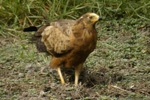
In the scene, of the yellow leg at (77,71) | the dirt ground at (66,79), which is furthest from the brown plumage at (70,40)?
the dirt ground at (66,79)

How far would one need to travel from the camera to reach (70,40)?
463 cm

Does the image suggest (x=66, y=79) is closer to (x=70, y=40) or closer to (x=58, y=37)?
(x=58, y=37)

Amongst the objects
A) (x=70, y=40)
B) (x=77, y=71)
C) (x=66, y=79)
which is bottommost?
(x=66, y=79)

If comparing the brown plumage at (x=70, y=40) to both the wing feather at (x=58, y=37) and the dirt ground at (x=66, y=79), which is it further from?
the dirt ground at (x=66, y=79)

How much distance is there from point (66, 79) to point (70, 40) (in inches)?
35.3

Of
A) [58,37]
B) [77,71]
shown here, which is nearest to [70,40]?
[58,37]

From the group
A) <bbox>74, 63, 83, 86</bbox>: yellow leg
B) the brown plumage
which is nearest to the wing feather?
the brown plumage

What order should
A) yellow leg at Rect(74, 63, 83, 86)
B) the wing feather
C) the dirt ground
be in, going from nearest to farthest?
the dirt ground, the wing feather, yellow leg at Rect(74, 63, 83, 86)

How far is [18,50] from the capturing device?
6.30m

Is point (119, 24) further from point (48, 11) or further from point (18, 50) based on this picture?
point (18, 50)

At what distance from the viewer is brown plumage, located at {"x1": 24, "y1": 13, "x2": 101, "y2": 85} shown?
4.58m

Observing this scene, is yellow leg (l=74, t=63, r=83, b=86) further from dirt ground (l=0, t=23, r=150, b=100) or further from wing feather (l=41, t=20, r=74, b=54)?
wing feather (l=41, t=20, r=74, b=54)

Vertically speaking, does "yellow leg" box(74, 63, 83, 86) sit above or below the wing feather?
below

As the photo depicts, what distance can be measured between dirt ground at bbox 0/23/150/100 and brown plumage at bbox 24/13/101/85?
32cm
